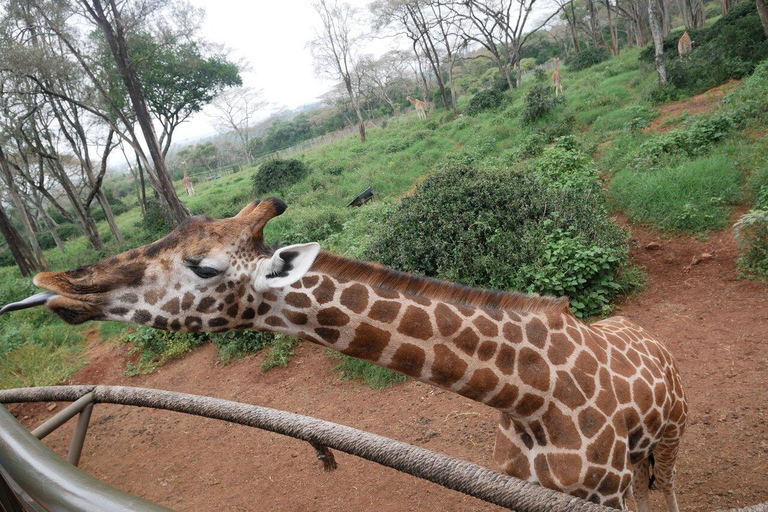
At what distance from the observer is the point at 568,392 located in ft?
6.35

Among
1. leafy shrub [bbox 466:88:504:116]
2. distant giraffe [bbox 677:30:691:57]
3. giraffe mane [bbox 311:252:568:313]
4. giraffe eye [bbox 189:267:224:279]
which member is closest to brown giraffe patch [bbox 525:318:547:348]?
giraffe mane [bbox 311:252:568:313]

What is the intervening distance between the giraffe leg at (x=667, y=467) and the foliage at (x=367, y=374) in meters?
2.84

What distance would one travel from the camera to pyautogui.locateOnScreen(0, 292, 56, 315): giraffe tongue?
5.06 feet

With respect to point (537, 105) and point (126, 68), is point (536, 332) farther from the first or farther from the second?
point (126, 68)

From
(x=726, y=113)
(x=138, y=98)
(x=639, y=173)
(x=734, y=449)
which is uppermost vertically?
(x=138, y=98)

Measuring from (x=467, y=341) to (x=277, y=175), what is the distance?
51.5 ft

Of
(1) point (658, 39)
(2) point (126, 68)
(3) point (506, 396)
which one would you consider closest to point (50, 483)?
(3) point (506, 396)

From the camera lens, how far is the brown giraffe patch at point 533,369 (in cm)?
191

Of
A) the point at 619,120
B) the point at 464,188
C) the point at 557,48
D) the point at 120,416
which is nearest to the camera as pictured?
the point at 120,416

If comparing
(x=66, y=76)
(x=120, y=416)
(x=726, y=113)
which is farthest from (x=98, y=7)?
(x=726, y=113)

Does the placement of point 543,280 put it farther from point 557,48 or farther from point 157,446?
point 557,48

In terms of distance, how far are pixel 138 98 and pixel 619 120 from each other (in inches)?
473

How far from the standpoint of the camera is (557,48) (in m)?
38.5

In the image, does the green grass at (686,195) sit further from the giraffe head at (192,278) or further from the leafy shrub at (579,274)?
the giraffe head at (192,278)
